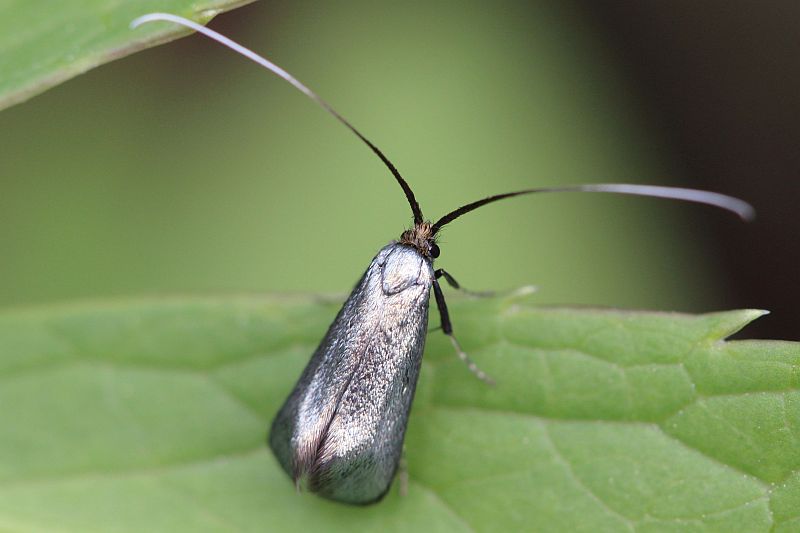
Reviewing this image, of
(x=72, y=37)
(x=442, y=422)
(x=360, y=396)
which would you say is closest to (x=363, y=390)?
(x=360, y=396)

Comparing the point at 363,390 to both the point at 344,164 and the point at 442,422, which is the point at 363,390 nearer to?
the point at 442,422

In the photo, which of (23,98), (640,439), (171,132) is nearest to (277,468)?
(640,439)

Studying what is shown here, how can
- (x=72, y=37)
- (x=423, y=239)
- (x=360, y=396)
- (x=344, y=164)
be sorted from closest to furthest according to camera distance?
(x=72, y=37), (x=360, y=396), (x=423, y=239), (x=344, y=164)

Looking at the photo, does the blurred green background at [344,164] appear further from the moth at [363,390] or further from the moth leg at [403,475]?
the moth leg at [403,475]

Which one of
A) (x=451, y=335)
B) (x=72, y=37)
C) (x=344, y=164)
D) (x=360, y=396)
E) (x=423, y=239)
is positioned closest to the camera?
(x=72, y=37)

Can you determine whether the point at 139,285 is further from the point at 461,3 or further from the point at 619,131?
the point at 619,131
